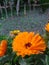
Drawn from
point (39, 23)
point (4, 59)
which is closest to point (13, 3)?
point (39, 23)

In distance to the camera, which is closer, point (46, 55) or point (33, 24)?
point (46, 55)

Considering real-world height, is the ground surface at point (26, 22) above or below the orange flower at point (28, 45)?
below

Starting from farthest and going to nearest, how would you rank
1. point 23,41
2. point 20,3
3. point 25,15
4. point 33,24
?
point 20,3
point 25,15
point 33,24
point 23,41

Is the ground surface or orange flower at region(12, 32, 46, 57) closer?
orange flower at region(12, 32, 46, 57)

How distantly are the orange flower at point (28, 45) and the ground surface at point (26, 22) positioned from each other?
11.0 feet

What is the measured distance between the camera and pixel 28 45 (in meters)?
0.74

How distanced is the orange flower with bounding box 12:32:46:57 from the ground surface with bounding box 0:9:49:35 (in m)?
3.35

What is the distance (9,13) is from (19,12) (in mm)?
210

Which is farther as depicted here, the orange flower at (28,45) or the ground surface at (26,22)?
the ground surface at (26,22)

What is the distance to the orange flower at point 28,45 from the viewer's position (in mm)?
721

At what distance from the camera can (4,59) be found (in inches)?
30.3

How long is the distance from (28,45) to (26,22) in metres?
4.08

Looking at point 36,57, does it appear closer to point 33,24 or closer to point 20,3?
point 33,24

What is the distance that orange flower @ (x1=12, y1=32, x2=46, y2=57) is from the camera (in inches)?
28.4
